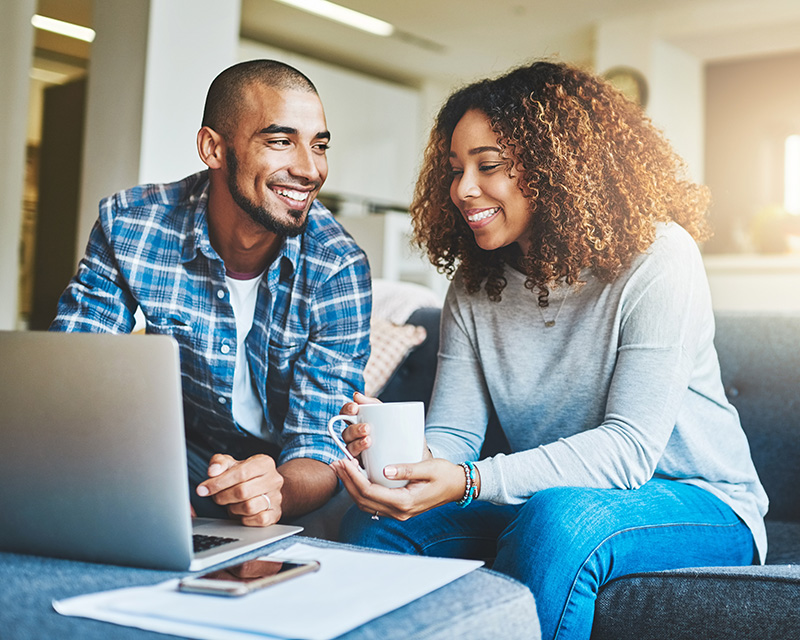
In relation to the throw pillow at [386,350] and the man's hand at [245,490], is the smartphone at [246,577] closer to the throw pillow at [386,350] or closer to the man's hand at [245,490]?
the man's hand at [245,490]

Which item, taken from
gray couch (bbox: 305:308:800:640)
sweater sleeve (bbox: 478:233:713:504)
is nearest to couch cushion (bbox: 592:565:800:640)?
gray couch (bbox: 305:308:800:640)

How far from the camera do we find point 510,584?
726 mm

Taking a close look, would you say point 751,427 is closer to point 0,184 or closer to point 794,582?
point 794,582

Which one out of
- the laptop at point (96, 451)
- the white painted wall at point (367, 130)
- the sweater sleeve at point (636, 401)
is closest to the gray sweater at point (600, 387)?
the sweater sleeve at point (636, 401)

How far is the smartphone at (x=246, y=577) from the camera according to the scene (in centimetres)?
65

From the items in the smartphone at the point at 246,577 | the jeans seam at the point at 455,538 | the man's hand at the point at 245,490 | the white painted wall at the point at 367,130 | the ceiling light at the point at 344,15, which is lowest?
the jeans seam at the point at 455,538

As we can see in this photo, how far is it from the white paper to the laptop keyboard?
0.14 metres

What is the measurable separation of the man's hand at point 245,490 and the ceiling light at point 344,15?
4.77m

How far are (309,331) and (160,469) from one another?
695 millimetres

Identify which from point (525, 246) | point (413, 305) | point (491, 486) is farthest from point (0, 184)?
point (491, 486)

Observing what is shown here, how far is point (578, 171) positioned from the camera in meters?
1.28

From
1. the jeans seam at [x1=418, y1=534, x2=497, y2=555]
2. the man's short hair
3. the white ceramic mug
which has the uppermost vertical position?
the man's short hair

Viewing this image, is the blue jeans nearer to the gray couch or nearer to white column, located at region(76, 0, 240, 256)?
the gray couch

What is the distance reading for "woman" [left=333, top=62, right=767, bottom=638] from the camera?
1.04m
